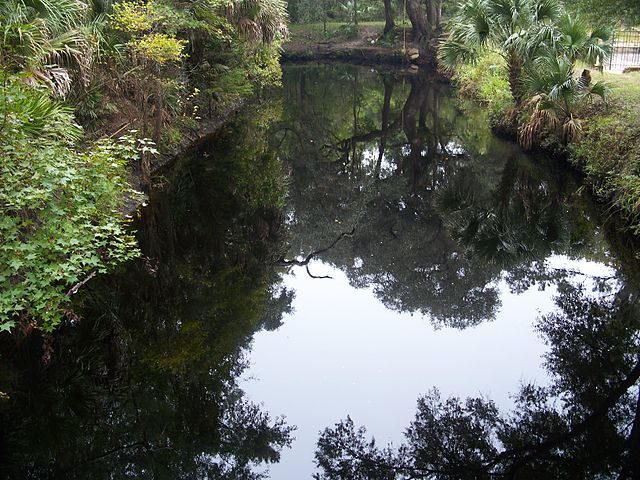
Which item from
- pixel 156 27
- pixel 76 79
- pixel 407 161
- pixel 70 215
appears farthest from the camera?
pixel 407 161

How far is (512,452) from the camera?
219 inches

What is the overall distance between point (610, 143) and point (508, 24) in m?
5.87

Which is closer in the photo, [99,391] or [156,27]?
[99,391]

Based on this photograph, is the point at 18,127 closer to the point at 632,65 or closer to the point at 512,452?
the point at 512,452

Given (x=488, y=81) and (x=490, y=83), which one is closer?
(x=490, y=83)

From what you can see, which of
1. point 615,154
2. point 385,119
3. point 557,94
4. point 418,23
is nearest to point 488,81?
point 385,119

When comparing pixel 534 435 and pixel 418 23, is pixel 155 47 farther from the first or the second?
pixel 418 23

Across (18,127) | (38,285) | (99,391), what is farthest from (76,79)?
(99,391)

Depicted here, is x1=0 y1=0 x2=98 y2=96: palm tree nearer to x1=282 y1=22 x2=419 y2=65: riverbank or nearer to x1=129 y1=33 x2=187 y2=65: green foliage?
x1=129 y1=33 x2=187 y2=65: green foliage

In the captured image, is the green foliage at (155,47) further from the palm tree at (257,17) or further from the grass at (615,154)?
the grass at (615,154)

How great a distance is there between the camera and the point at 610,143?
11.8m

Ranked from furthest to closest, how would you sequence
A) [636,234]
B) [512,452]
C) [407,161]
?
[407,161], [636,234], [512,452]

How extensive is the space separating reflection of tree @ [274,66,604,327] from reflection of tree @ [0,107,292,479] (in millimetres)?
1756

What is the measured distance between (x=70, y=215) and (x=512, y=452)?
4949 millimetres
